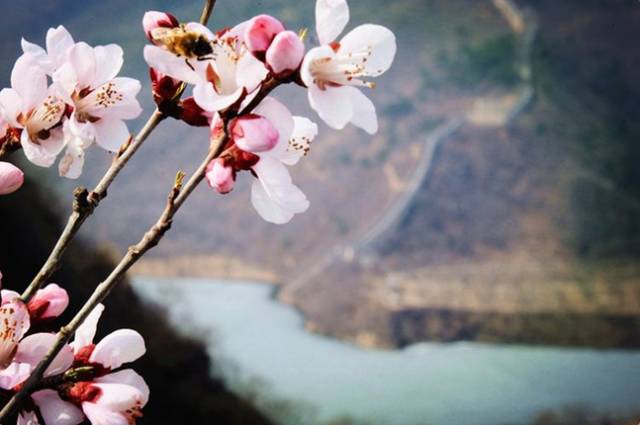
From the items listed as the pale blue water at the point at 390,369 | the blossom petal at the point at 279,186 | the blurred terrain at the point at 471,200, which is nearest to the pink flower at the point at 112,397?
the blossom petal at the point at 279,186

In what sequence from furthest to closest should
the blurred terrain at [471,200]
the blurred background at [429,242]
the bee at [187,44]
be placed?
the blurred terrain at [471,200] → the blurred background at [429,242] → the bee at [187,44]

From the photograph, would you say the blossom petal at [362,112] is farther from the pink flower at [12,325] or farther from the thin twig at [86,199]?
the pink flower at [12,325]

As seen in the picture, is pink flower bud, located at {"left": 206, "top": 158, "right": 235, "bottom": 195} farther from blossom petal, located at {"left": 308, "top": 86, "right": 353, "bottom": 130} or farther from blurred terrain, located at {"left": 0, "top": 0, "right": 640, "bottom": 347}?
blurred terrain, located at {"left": 0, "top": 0, "right": 640, "bottom": 347}

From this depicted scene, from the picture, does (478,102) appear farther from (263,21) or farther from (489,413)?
(263,21)

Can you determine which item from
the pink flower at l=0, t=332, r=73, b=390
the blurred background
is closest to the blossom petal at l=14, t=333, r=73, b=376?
the pink flower at l=0, t=332, r=73, b=390

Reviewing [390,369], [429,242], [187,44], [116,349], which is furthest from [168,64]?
[429,242]
